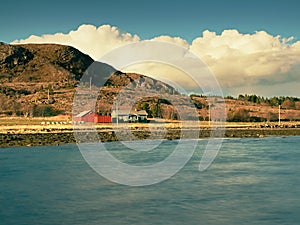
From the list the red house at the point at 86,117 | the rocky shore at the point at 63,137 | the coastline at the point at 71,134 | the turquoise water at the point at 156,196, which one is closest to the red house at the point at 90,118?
the red house at the point at 86,117

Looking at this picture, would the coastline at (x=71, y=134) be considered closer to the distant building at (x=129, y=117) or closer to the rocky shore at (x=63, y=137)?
the rocky shore at (x=63, y=137)

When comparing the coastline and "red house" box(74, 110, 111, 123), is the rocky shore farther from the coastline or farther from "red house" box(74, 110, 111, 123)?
"red house" box(74, 110, 111, 123)

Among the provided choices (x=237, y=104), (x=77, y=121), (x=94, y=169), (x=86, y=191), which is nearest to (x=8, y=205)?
(x=86, y=191)

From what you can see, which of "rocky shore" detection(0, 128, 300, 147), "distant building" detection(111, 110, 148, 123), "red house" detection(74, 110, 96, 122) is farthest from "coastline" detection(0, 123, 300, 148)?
"distant building" detection(111, 110, 148, 123)

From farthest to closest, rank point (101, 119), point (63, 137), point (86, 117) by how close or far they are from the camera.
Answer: point (101, 119) → point (86, 117) → point (63, 137)

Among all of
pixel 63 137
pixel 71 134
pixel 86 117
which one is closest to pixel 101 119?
pixel 86 117

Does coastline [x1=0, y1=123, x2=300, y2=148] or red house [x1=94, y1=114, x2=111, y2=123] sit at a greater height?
red house [x1=94, y1=114, x2=111, y2=123]

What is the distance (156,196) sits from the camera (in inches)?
846

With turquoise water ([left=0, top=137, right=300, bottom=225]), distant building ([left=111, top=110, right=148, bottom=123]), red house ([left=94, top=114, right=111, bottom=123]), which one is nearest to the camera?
turquoise water ([left=0, top=137, right=300, bottom=225])

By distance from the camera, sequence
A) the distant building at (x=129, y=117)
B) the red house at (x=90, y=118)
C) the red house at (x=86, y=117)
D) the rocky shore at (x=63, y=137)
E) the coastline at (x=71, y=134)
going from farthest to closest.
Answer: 1. the distant building at (x=129, y=117)
2. the red house at (x=90, y=118)
3. the red house at (x=86, y=117)
4. the coastline at (x=71, y=134)
5. the rocky shore at (x=63, y=137)

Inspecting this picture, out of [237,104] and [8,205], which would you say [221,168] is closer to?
[8,205]

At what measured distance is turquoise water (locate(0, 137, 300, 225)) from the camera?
1752cm

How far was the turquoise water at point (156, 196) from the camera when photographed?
1752cm

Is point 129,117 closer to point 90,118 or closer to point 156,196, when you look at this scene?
point 90,118
